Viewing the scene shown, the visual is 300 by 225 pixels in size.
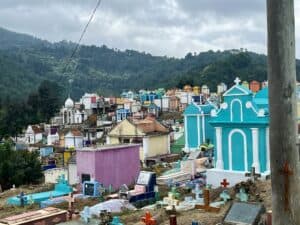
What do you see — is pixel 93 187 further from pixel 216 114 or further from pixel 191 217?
pixel 191 217

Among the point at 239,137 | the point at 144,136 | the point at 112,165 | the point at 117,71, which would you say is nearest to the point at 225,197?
the point at 239,137

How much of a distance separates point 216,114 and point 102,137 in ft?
85.9

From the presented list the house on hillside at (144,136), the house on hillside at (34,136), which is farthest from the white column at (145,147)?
the house on hillside at (34,136)

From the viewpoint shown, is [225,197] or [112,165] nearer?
[225,197]

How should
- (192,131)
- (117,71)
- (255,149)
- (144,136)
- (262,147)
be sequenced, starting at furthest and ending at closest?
(117,71)
(144,136)
(192,131)
(255,149)
(262,147)

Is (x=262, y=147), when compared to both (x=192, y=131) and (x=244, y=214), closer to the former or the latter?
(x=244, y=214)

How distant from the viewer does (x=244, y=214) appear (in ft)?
30.8

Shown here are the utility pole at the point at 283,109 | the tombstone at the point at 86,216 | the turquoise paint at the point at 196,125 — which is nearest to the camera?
the utility pole at the point at 283,109

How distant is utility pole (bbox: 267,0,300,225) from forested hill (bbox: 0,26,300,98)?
176 ft

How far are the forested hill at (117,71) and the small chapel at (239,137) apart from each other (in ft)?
133

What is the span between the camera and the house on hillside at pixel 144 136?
2795 cm

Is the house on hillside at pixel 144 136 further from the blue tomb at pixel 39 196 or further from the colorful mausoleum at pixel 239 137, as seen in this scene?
the colorful mausoleum at pixel 239 137

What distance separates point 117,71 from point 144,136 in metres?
155

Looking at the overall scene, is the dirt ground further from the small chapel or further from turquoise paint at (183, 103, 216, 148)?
turquoise paint at (183, 103, 216, 148)
